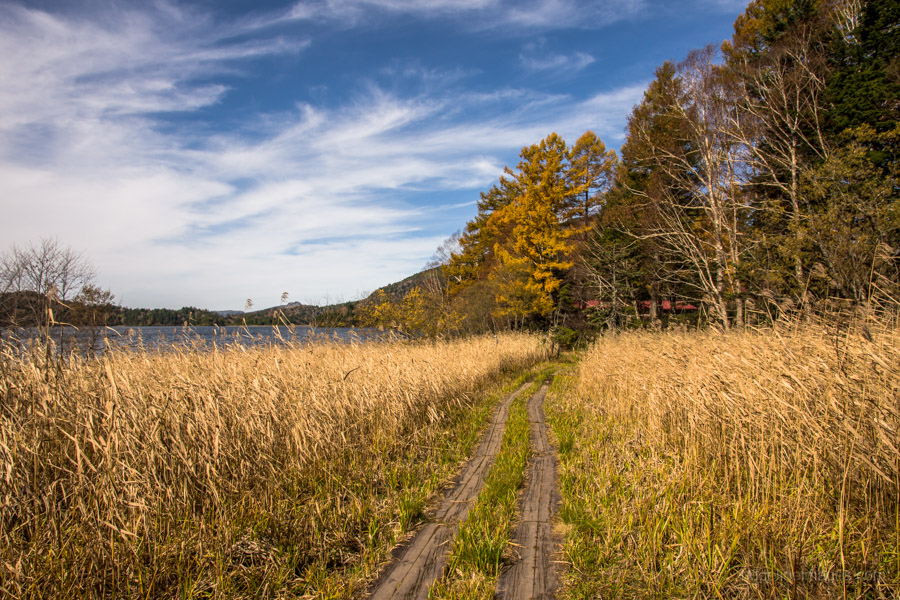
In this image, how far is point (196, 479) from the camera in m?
3.52

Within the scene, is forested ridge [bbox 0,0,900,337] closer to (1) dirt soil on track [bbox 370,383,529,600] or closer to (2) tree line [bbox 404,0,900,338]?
(2) tree line [bbox 404,0,900,338]

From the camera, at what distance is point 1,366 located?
3344 mm

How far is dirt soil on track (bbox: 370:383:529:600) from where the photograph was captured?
281 centimetres

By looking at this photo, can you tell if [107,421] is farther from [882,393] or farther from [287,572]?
[882,393]

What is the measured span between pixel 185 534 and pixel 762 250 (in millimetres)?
16199

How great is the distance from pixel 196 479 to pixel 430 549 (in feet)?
6.98

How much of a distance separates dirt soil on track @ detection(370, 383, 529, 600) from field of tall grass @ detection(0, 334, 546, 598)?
17cm

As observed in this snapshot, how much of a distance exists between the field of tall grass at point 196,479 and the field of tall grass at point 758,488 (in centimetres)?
181

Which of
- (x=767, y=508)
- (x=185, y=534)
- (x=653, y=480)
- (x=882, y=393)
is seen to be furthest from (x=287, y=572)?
(x=882, y=393)

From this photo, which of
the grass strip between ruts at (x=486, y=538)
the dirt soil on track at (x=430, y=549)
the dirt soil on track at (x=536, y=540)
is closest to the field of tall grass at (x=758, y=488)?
the dirt soil on track at (x=536, y=540)

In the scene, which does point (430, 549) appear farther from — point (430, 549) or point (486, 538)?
point (486, 538)

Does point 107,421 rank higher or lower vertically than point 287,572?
higher

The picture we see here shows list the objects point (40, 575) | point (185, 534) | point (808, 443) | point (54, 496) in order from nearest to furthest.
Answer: point (40, 575), point (54, 496), point (185, 534), point (808, 443)

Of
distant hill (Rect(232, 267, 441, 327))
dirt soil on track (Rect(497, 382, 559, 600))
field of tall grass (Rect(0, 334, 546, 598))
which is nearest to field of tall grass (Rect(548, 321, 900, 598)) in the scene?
dirt soil on track (Rect(497, 382, 559, 600))
